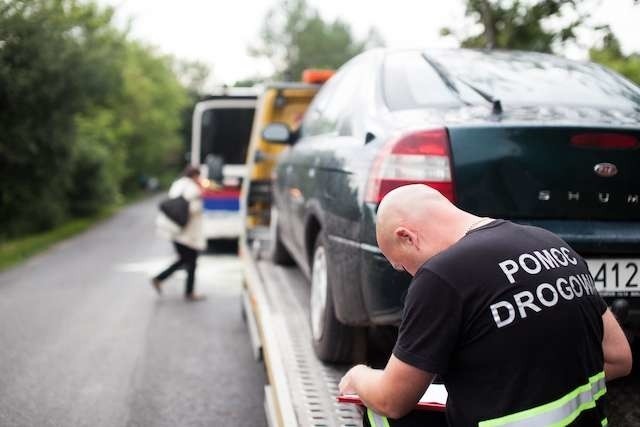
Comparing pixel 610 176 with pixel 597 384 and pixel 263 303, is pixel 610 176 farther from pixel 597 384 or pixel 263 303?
pixel 263 303

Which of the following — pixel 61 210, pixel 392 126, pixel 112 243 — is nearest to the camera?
pixel 392 126

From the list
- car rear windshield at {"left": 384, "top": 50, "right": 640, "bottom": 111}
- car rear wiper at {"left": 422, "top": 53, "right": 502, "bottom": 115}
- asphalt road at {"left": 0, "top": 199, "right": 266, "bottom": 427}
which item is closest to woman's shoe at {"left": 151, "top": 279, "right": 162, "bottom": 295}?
asphalt road at {"left": 0, "top": 199, "right": 266, "bottom": 427}

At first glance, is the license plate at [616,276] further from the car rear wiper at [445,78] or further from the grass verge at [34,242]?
the grass verge at [34,242]

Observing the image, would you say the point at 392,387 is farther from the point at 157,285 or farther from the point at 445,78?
the point at 157,285

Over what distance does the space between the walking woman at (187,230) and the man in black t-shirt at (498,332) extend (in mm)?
6922

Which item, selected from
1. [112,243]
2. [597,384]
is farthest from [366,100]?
[112,243]

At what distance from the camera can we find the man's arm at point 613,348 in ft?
7.00

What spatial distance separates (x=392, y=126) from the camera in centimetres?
328

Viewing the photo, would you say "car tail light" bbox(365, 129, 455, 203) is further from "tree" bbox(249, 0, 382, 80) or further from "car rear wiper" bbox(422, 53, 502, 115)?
"tree" bbox(249, 0, 382, 80)

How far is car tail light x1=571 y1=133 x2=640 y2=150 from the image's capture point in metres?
3.06

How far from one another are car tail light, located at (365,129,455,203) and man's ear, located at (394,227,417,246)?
1.00 meters

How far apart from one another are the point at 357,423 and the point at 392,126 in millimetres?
1280

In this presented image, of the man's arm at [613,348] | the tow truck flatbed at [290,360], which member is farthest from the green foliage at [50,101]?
the man's arm at [613,348]

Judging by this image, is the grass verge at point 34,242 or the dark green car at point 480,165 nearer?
the dark green car at point 480,165
